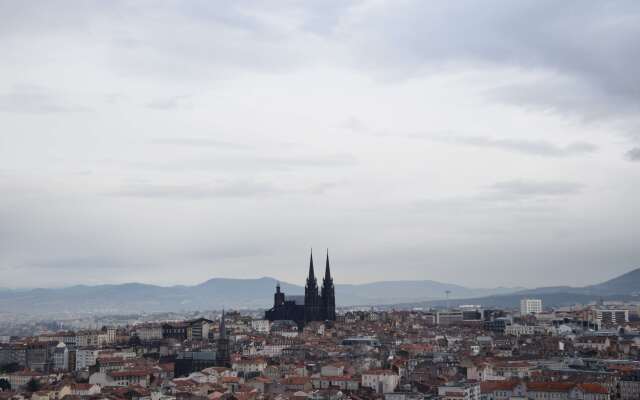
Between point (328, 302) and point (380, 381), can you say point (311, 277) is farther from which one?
point (380, 381)

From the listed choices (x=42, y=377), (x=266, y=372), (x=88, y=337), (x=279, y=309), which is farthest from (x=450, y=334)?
(x=42, y=377)

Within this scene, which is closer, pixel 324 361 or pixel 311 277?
pixel 324 361

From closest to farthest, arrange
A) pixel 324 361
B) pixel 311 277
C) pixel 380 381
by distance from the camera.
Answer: pixel 380 381
pixel 324 361
pixel 311 277

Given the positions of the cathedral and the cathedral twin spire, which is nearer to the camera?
the cathedral

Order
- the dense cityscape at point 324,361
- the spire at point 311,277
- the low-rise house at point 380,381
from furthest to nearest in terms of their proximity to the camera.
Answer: the spire at point 311,277, the low-rise house at point 380,381, the dense cityscape at point 324,361

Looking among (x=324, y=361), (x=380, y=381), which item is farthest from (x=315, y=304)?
(x=380, y=381)

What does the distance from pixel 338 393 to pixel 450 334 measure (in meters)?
78.1

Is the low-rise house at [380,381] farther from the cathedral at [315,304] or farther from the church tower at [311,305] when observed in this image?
the church tower at [311,305]

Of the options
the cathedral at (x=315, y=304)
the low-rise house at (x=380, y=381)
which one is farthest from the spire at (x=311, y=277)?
the low-rise house at (x=380, y=381)

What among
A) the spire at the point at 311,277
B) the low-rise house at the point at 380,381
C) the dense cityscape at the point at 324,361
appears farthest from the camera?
the spire at the point at 311,277

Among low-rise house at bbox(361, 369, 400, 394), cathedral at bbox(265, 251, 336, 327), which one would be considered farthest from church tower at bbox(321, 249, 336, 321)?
low-rise house at bbox(361, 369, 400, 394)

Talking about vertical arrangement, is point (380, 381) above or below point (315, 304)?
below

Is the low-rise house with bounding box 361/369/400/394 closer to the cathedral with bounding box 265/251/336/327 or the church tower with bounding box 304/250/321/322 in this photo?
the cathedral with bounding box 265/251/336/327

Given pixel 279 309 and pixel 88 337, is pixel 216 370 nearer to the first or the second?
pixel 88 337
